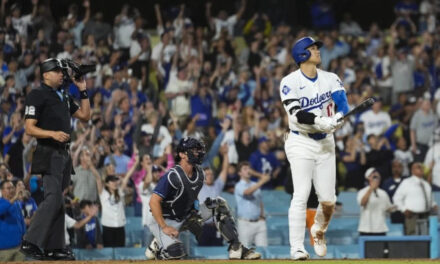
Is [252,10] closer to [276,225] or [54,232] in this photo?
[276,225]

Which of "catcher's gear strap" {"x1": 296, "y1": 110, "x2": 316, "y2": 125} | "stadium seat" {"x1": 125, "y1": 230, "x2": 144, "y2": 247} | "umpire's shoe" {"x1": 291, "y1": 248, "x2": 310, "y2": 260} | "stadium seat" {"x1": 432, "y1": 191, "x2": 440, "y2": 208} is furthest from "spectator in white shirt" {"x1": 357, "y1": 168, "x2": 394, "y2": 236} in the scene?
"catcher's gear strap" {"x1": 296, "y1": 110, "x2": 316, "y2": 125}

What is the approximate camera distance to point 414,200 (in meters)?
14.8

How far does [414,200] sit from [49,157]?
7174mm

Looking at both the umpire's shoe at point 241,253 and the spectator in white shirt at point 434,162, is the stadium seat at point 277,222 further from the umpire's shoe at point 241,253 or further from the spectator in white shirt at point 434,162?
the umpire's shoe at point 241,253

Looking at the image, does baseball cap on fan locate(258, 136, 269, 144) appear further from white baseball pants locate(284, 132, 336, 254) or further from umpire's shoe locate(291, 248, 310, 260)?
umpire's shoe locate(291, 248, 310, 260)

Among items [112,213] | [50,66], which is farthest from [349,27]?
[50,66]

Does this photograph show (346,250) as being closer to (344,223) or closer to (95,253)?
(344,223)

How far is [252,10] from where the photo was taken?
21375 mm

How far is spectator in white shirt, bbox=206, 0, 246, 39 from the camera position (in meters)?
20.9

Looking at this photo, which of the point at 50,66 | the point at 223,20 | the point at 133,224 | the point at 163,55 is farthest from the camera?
the point at 223,20

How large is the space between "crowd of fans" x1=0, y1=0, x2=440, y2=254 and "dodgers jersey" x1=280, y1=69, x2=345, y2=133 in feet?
15.3

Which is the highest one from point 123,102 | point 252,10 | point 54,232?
point 252,10

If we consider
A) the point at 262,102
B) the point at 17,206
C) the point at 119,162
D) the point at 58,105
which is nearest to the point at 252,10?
the point at 262,102

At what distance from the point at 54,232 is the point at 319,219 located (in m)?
2.39
